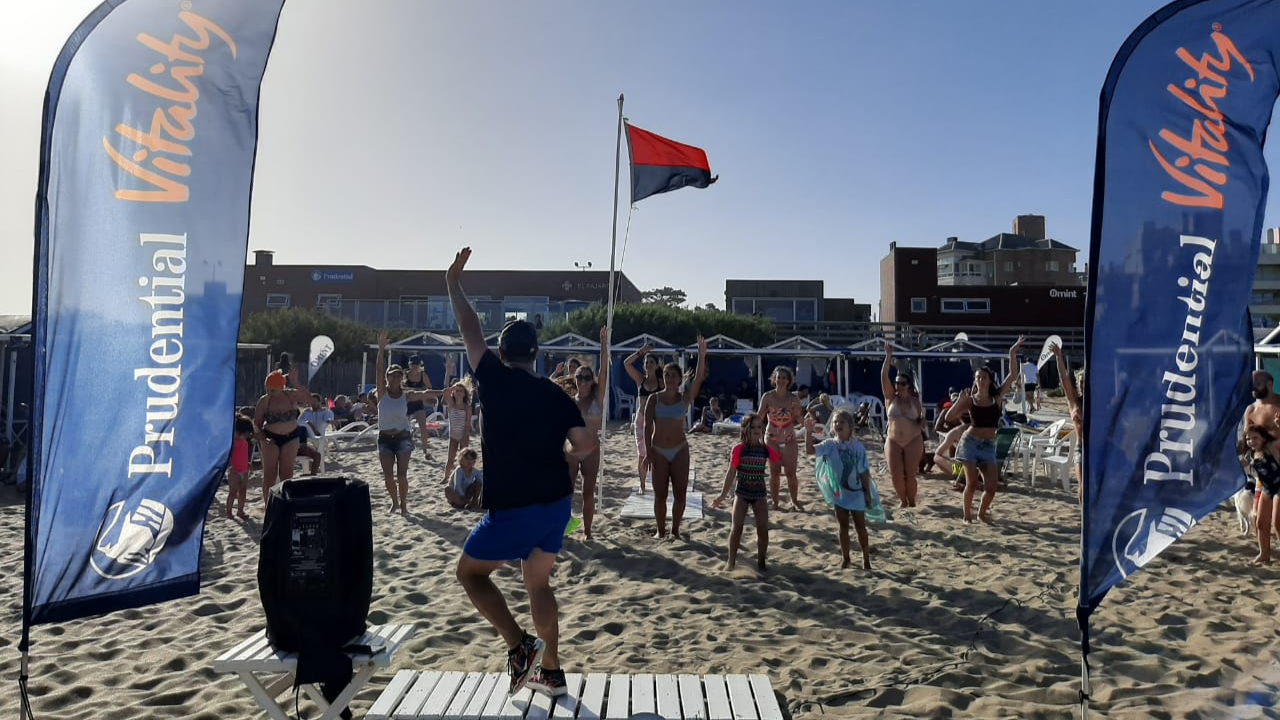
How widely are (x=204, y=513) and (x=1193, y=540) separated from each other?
7.26 m

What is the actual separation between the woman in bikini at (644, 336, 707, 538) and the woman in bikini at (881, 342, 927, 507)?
6.21 ft

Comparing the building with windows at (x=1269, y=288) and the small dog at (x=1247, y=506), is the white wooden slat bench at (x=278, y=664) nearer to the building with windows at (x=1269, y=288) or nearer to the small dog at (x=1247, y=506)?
the small dog at (x=1247, y=506)

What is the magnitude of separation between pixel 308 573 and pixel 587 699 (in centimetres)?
120

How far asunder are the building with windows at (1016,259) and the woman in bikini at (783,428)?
152 feet

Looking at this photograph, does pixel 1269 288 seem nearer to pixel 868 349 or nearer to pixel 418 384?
pixel 868 349

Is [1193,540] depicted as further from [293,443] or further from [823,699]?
[293,443]

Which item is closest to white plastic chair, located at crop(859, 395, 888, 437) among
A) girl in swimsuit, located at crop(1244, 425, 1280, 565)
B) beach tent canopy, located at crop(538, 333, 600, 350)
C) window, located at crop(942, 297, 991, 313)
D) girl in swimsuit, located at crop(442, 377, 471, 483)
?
beach tent canopy, located at crop(538, 333, 600, 350)

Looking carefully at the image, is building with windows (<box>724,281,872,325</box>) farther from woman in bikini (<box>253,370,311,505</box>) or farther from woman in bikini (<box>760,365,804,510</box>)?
woman in bikini (<box>253,370,311,505</box>)

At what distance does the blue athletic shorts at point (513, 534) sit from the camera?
278cm

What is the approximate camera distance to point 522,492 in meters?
2.79

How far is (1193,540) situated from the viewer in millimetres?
6211

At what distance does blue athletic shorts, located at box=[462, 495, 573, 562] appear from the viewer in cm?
278

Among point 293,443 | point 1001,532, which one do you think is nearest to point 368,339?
point 293,443

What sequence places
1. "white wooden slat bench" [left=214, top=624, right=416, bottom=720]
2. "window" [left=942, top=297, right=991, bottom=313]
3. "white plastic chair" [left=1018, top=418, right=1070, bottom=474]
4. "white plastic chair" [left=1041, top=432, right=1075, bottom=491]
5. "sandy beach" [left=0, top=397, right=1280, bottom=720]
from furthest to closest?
Answer: 1. "window" [left=942, top=297, right=991, bottom=313]
2. "white plastic chair" [left=1018, top=418, right=1070, bottom=474]
3. "white plastic chair" [left=1041, top=432, right=1075, bottom=491]
4. "sandy beach" [left=0, top=397, right=1280, bottom=720]
5. "white wooden slat bench" [left=214, top=624, right=416, bottom=720]
